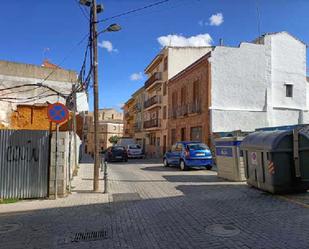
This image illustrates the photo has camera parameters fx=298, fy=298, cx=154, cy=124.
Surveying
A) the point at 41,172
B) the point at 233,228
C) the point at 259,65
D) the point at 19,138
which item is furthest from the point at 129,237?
the point at 259,65

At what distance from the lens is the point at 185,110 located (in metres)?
26.6

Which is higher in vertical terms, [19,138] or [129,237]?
[19,138]

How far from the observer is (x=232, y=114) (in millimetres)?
23031

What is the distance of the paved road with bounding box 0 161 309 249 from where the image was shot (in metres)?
5.07

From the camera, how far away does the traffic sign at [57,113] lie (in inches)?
347

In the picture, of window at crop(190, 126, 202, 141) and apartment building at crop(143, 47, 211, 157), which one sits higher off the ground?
apartment building at crop(143, 47, 211, 157)

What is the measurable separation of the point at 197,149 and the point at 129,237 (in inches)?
449

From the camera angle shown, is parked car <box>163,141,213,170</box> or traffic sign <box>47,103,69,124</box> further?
parked car <box>163,141,213,170</box>

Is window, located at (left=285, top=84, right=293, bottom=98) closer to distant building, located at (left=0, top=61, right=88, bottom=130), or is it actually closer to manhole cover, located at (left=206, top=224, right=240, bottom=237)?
distant building, located at (left=0, top=61, right=88, bottom=130)

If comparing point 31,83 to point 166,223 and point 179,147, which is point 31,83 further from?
point 166,223

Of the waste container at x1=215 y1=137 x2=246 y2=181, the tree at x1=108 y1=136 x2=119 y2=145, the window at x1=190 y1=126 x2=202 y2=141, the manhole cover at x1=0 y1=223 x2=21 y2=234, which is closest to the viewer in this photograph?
the manhole cover at x1=0 y1=223 x2=21 y2=234

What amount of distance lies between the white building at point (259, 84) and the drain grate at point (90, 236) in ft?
56.5

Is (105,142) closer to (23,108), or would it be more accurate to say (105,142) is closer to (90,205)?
(23,108)

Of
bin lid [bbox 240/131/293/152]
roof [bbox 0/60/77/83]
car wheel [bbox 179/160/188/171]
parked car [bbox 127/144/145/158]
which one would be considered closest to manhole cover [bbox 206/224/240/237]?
bin lid [bbox 240/131/293/152]
